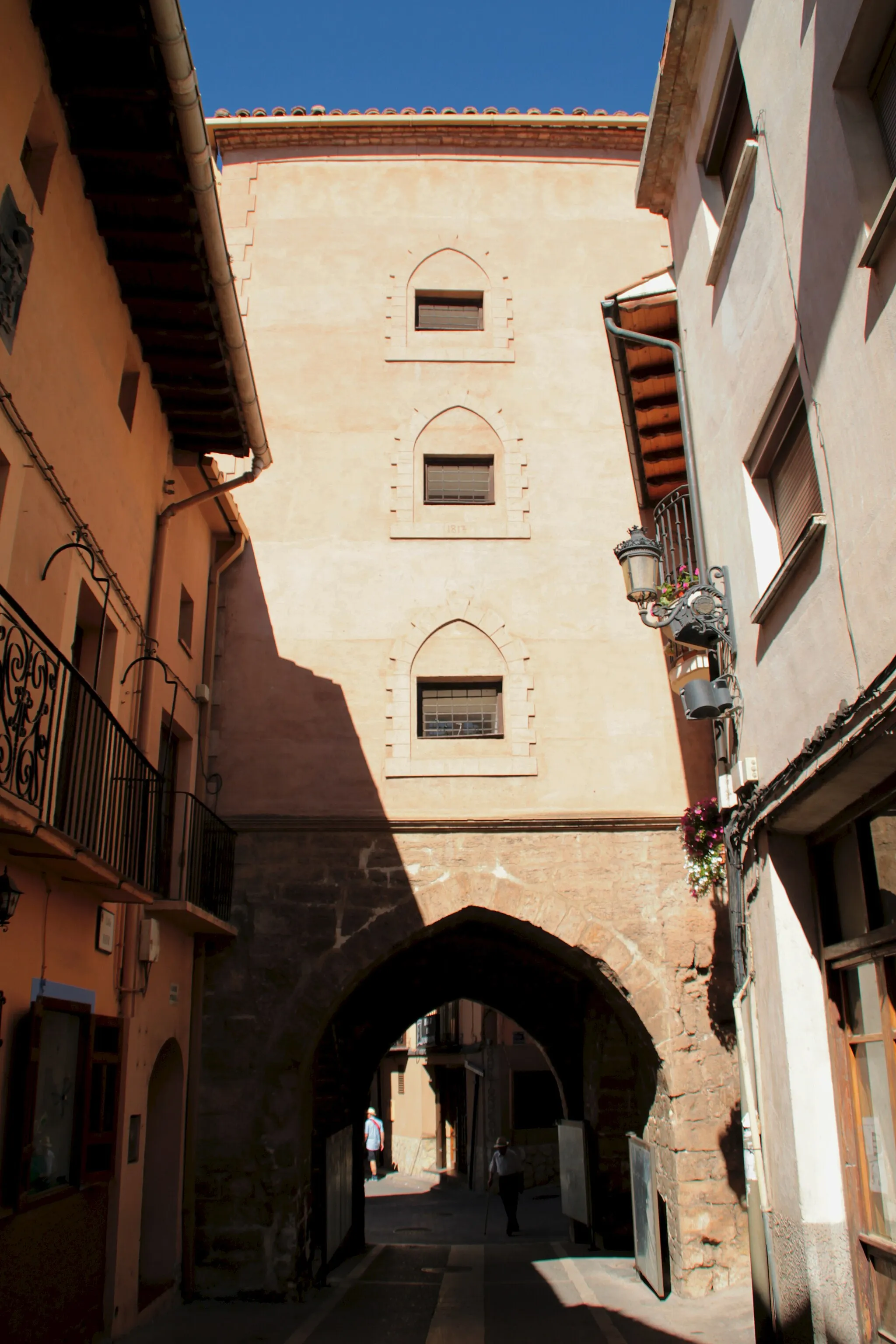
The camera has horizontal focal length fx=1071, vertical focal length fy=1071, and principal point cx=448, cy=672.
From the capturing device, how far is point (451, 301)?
1308 cm

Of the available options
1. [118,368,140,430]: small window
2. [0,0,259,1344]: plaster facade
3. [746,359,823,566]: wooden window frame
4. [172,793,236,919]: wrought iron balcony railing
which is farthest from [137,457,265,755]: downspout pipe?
[746,359,823,566]: wooden window frame

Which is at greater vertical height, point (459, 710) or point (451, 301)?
point (451, 301)

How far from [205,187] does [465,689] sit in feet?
18.6

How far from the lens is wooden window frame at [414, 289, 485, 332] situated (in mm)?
12906

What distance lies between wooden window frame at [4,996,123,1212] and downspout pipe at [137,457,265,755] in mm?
2329

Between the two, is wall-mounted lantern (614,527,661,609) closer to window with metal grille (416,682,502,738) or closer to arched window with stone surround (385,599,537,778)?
arched window with stone surround (385,599,537,778)

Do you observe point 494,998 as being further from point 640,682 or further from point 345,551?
point 345,551

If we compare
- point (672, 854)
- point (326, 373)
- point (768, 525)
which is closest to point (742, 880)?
point (768, 525)

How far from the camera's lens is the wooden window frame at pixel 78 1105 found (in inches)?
227

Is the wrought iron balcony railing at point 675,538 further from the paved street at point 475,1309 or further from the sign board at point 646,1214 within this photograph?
the paved street at point 475,1309

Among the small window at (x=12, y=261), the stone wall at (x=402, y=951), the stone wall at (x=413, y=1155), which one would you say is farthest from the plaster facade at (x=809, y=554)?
the stone wall at (x=413, y=1155)

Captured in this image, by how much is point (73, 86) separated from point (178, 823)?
18.8 ft

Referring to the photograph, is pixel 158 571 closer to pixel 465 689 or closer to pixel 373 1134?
pixel 465 689

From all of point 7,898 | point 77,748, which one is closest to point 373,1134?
point 77,748
